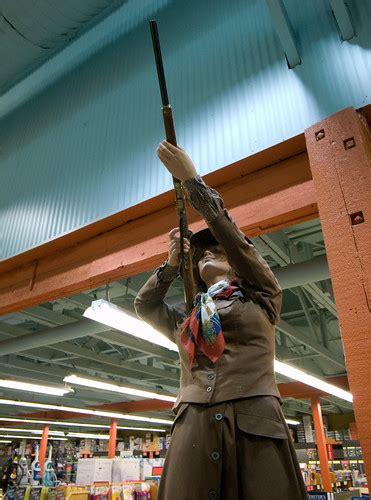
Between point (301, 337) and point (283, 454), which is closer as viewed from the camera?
point (283, 454)

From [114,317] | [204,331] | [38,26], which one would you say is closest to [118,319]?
[114,317]

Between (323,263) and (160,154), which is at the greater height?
(323,263)

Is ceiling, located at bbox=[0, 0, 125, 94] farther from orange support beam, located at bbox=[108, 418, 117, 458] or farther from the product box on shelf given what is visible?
orange support beam, located at bbox=[108, 418, 117, 458]

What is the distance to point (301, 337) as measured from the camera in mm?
6387

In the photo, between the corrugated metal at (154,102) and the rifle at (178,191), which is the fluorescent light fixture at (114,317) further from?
the rifle at (178,191)

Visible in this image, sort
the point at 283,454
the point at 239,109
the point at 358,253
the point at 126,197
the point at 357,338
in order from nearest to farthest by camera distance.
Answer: the point at 283,454
the point at 357,338
the point at 358,253
the point at 239,109
the point at 126,197

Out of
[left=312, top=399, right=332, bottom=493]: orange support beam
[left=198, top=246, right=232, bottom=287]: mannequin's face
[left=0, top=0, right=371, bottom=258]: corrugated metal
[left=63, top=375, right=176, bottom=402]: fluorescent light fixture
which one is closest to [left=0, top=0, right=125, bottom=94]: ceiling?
[left=0, top=0, right=371, bottom=258]: corrugated metal

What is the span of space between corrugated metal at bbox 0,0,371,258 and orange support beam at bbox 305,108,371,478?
0.80ft

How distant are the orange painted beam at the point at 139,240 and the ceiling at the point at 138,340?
920 mm

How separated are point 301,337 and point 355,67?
4.86 m

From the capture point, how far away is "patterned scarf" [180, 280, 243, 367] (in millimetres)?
1169

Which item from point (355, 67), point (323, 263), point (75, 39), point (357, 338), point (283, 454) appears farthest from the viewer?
point (75, 39)

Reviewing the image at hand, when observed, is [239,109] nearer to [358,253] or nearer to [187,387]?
[358,253]

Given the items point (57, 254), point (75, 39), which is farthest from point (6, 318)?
point (75, 39)
